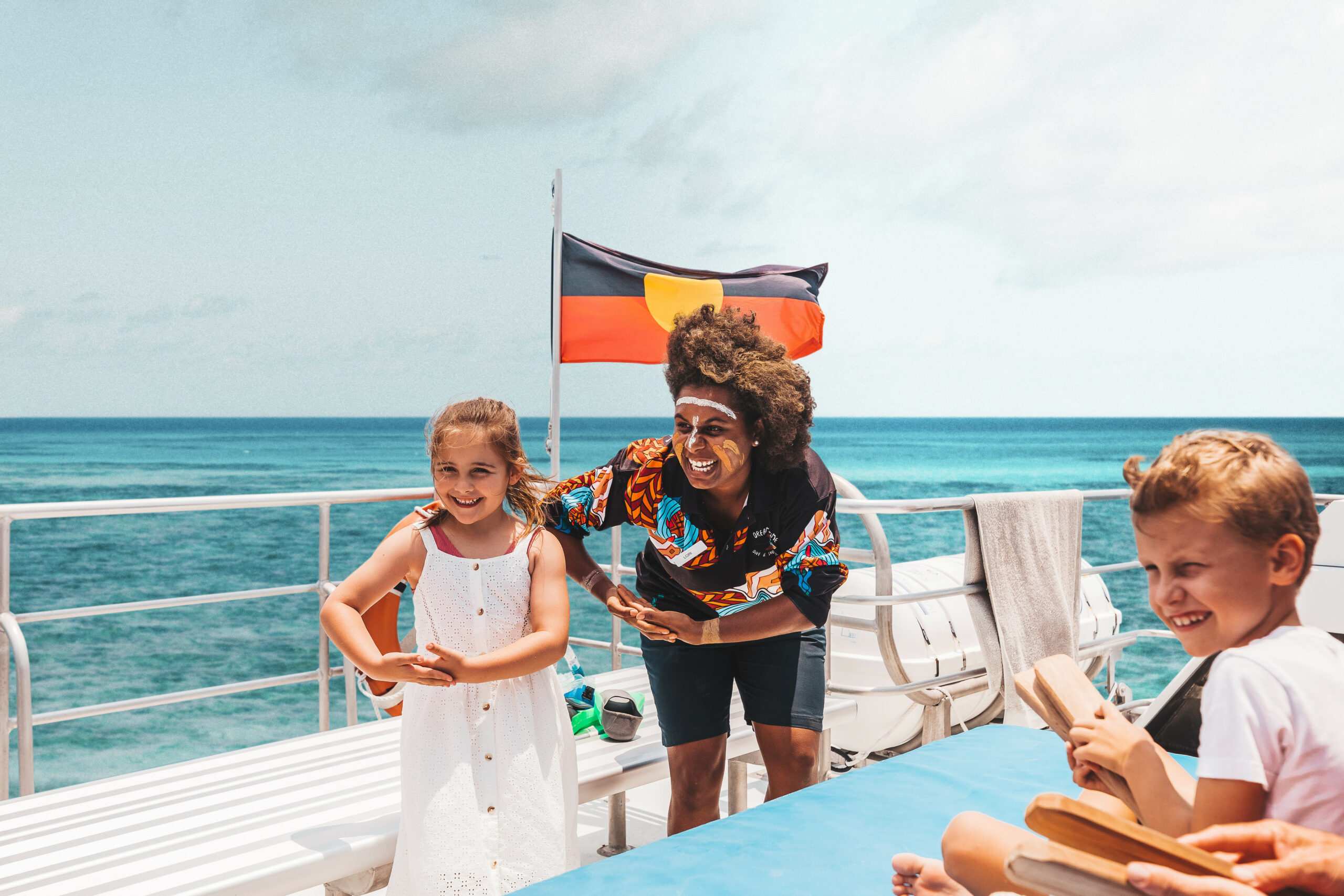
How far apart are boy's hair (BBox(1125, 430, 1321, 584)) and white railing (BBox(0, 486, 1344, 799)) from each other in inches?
73.0

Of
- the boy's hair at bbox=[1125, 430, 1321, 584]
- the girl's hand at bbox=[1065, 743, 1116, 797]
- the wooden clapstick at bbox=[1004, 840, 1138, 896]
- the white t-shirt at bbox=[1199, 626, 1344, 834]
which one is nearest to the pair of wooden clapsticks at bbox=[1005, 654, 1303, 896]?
the wooden clapstick at bbox=[1004, 840, 1138, 896]

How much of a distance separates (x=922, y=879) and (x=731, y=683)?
1.09 metres

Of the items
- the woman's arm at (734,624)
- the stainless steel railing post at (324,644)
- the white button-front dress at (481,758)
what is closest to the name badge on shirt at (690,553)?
the woman's arm at (734,624)

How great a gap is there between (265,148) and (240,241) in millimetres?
4373

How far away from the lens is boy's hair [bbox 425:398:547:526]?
2.26 m

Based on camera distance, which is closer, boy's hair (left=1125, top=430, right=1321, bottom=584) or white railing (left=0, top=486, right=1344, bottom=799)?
boy's hair (left=1125, top=430, right=1321, bottom=584)

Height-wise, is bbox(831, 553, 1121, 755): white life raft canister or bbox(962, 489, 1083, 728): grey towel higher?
bbox(962, 489, 1083, 728): grey towel

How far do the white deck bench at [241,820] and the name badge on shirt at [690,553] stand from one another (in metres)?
0.70

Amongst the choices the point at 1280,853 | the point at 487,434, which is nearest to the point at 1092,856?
the point at 1280,853

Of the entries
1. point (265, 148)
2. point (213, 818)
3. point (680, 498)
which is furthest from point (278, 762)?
point (265, 148)

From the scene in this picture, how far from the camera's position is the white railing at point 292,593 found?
8.89 feet

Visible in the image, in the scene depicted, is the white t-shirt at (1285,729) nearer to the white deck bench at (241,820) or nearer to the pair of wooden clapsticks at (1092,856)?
the pair of wooden clapsticks at (1092,856)

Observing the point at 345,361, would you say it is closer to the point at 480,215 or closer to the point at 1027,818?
the point at 480,215

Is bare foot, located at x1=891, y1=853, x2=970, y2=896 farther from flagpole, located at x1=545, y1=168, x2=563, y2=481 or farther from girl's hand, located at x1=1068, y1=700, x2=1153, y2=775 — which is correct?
flagpole, located at x1=545, y1=168, x2=563, y2=481
